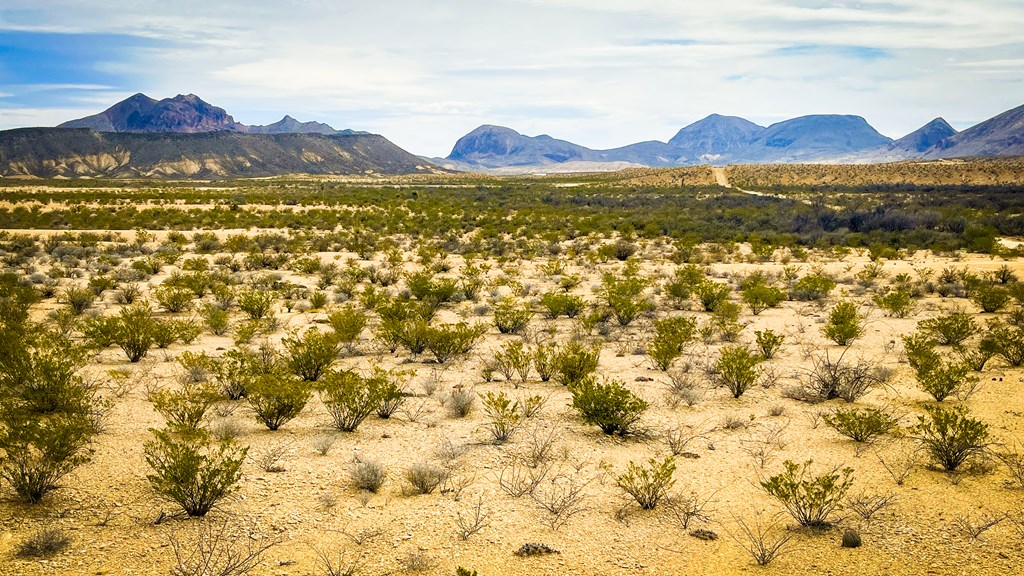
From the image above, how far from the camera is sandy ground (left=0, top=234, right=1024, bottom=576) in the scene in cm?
530

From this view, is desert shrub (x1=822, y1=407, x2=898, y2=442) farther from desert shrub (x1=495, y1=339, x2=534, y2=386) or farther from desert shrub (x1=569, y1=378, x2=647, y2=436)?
desert shrub (x1=495, y1=339, x2=534, y2=386)

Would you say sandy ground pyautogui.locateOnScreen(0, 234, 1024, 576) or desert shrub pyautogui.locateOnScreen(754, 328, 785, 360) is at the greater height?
desert shrub pyautogui.locateOnScreen(754, 328, 785, 360)

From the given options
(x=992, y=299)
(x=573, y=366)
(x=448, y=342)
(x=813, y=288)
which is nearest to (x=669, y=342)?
(x=573, y=366)

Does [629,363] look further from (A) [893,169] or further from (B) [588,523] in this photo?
(A) [893,169]

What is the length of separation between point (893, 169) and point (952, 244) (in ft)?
251

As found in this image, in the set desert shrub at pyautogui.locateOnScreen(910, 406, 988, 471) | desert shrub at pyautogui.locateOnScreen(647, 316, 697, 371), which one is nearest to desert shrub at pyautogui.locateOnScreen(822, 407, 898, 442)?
desert shrub at pyautogui.locateOnScreen(910, 406, 988, 471)

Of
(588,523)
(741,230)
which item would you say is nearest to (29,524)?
(588,523)

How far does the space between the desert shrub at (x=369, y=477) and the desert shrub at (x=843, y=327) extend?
10.1 metres

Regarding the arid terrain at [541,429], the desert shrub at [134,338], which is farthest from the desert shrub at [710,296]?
the desert shrub at [134,338]

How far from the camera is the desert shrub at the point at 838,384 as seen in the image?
944cm

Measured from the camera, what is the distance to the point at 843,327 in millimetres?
12320

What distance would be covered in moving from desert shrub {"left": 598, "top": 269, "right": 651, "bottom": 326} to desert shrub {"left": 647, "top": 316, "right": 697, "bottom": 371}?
6.18ft

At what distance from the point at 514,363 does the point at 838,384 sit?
5.36m

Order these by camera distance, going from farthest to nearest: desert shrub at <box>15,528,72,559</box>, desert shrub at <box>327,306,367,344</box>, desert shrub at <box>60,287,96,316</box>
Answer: desert shrub at <box>60,287,96,316</box> < desert shrub at <box>327,306,367,344</box> < desert shrub at <box>15,528,72,559</box>
